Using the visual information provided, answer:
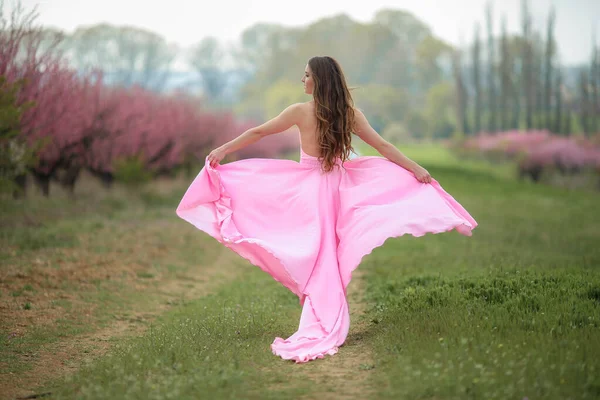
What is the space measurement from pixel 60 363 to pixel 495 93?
155 feet

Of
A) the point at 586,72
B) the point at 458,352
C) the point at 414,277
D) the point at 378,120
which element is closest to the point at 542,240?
the point at 414,277

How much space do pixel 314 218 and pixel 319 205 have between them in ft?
0.42

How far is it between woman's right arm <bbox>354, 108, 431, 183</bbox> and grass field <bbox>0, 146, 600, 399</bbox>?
1238 mm

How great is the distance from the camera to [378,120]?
72000mm

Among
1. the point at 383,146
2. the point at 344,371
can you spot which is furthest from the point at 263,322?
the point at 383,146

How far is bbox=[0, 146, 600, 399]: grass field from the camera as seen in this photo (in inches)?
182

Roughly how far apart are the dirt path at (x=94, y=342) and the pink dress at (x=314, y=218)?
1597 mm

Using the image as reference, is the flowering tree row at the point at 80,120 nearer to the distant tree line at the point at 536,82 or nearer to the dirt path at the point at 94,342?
the dirt path at the point at 94,342

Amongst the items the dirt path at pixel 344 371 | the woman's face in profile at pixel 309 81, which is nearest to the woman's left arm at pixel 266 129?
the woman's face in profile at pixel 309 81

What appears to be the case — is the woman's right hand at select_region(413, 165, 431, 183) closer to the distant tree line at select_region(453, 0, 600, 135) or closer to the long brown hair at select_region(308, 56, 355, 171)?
the long brown hair at select_region(308, 56, 355, 171)

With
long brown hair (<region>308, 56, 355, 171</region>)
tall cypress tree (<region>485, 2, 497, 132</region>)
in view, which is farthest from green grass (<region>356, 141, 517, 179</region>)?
long brown hair (<region>308, 56, 355, 171</region>)

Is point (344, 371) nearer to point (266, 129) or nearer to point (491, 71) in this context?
point (266, 129)

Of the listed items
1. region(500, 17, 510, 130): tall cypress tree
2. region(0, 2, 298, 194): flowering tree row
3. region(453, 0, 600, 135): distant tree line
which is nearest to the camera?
region(0, 2, 298, 194): flowering tree row

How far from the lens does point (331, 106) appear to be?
6191 mm
